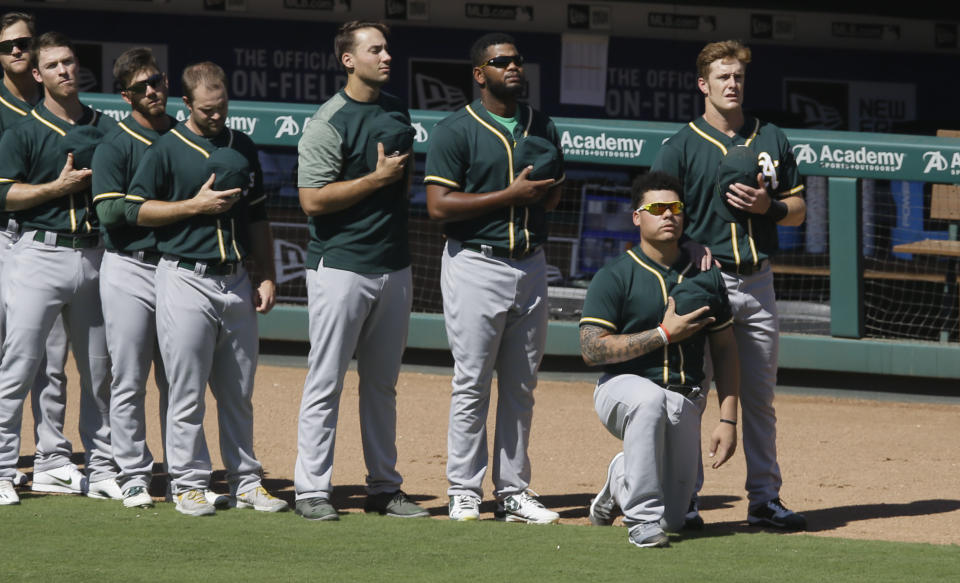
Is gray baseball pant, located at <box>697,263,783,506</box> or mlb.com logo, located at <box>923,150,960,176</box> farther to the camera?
mlb.com logo, located at <box>923,150,960,176</box>

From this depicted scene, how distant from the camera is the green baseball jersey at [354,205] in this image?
5.28 meters

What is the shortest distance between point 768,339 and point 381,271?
4.70 ft

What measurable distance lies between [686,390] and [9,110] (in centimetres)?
299

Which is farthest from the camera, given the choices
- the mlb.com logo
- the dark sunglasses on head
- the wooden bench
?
the wooden bench

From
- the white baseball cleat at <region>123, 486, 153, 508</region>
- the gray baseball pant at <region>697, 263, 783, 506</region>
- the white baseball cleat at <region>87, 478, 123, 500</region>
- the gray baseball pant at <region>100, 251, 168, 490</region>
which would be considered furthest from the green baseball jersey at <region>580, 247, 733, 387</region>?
the white baseball cleat at <region>87, 478, 123, 500</region>

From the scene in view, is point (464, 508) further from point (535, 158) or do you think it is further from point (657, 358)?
point (535, 158)

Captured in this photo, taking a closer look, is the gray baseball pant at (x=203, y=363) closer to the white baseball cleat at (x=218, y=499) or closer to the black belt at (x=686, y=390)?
the white baseball cleat at (x=218, y=499)

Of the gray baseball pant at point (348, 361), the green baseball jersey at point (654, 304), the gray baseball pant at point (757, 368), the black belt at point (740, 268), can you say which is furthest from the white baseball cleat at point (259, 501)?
the black belt at point (740, 268)

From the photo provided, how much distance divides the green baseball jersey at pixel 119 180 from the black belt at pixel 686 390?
1935 millimetres

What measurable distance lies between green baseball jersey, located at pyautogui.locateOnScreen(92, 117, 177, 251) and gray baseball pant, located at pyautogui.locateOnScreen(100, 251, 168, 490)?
0.25 ft

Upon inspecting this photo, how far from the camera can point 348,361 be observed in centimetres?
538

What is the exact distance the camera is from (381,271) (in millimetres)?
5320

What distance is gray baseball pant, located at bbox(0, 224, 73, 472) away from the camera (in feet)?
19.2

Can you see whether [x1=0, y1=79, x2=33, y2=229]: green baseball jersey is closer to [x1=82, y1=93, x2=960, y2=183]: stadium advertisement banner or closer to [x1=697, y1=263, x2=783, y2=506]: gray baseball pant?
[x1=82, y1=93, x2=960, y2=183]: stadium advertisement banner
